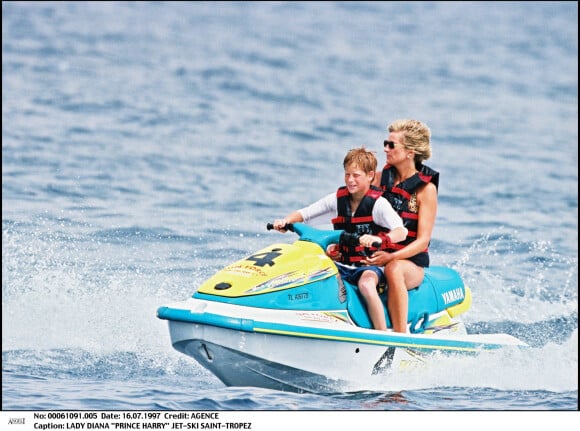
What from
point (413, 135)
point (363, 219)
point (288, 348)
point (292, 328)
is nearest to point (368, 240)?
point (363, 219)

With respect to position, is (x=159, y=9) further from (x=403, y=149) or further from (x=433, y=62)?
(x=403, y=149)

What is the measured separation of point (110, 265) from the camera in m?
9.32

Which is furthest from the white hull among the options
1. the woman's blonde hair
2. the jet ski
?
the woman's blonde hair

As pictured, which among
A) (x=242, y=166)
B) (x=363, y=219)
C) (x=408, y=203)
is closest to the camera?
(x=363, y=219)

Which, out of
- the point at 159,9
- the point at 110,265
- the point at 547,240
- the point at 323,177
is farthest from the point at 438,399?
the point at 159,9

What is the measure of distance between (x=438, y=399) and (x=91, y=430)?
91.2 inches

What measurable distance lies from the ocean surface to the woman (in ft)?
1.93

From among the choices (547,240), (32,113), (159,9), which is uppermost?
(159,9)

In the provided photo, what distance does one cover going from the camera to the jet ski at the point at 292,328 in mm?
6207

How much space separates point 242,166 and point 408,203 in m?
8.28

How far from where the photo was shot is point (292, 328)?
6250 millimetres

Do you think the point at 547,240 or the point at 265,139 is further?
the point at 265,139

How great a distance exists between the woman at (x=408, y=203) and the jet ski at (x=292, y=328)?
0.54ft

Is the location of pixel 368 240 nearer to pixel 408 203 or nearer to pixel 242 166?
pixel 408 203
